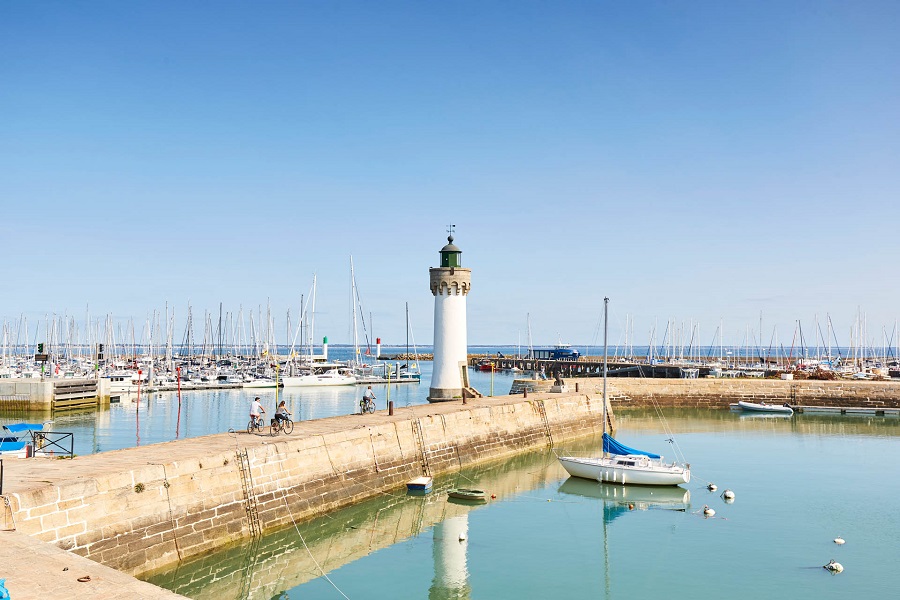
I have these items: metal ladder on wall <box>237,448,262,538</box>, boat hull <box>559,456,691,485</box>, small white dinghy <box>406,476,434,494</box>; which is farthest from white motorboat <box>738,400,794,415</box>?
metal ladder on wall <box>237,448,262,538</box>

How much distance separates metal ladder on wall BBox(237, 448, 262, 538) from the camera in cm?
1997

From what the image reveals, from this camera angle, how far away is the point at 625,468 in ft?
97.1

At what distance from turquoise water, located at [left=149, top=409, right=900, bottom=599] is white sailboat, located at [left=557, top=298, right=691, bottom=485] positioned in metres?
0.54

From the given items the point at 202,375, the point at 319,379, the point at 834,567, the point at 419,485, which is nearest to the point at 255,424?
the point at 419,485

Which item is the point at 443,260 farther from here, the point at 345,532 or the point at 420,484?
the point at 345,532

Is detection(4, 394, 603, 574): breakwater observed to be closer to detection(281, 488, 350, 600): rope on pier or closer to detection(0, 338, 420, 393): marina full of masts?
detection(281, 488, 350, 600): rope on pier

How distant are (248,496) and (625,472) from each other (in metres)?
16.1

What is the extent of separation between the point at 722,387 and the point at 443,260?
3248cm

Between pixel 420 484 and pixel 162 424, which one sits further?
pixel 162 424

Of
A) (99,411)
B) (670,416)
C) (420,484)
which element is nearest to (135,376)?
(99,411)

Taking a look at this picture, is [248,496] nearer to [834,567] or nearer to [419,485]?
[419,485]

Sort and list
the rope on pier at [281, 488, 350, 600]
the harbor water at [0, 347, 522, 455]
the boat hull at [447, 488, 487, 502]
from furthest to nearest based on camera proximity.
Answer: the harbor water at [0, 347, 522, 455] → the boat hull at [447, 488, 487, 502] → the rope on pier at [281, 488, 350, 600]

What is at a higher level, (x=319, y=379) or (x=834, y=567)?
(x=319, y=379)

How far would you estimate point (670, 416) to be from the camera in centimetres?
5584
